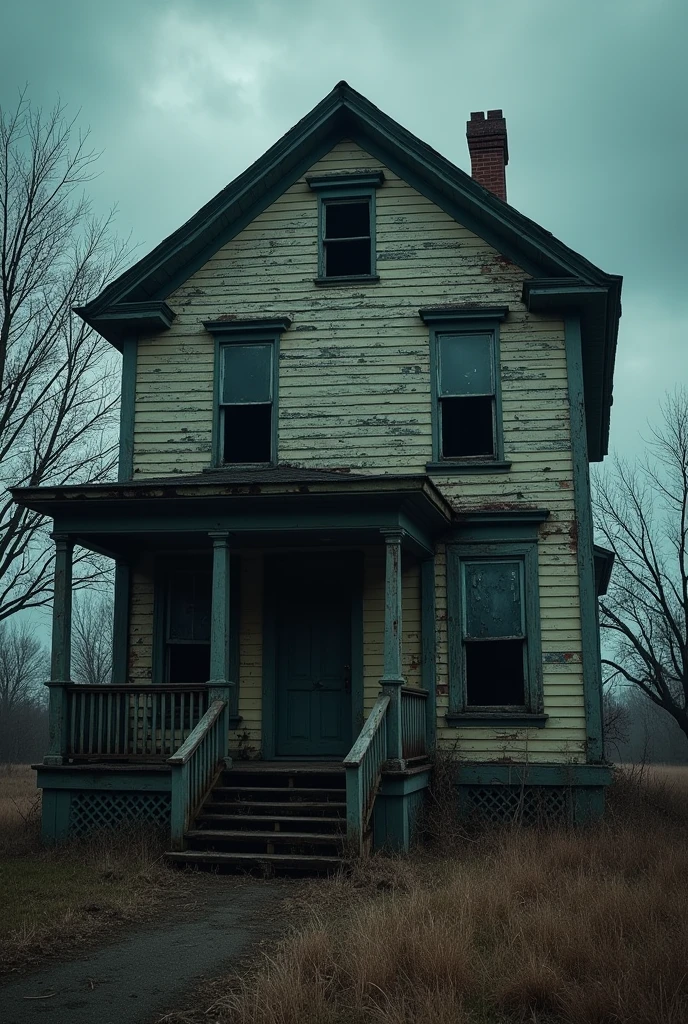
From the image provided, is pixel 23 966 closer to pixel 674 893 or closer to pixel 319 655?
pixel 674 893

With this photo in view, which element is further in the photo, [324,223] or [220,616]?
[324,223]

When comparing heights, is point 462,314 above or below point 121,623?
above

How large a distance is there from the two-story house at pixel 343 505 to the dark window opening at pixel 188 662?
27 millimetres

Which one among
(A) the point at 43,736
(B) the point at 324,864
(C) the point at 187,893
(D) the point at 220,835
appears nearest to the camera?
(C) the point at 187,893

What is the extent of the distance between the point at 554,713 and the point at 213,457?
551cm

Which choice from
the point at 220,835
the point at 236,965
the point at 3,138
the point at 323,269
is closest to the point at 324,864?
the point at 220,835

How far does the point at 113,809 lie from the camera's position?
11.1m

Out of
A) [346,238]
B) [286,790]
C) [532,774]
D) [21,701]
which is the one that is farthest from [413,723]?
[21,701]

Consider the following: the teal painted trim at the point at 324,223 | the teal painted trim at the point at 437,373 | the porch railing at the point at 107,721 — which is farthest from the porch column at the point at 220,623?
the teal painted trim at the point at 324,223

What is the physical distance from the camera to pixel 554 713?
12.0 m

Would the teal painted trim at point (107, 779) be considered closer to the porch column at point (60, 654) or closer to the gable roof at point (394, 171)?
the porch column at point (60, 654)

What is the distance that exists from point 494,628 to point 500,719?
1.13 m

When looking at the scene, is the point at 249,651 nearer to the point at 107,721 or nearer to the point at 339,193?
the point at 107,721

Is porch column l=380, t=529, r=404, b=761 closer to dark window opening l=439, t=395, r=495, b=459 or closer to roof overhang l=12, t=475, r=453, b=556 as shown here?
roof overhang l=12, t=475, r=453, b=556
